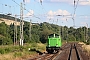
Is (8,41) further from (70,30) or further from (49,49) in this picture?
(70,30)

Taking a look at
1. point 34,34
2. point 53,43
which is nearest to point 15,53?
point 53,43

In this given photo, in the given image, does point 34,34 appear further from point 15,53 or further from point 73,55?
point 15,53

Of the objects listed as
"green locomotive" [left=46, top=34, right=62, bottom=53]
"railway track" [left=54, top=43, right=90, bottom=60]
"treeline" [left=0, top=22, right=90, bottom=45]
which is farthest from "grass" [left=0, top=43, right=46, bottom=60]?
"treeline" [left=0, top=22, right=90, bottom=45]

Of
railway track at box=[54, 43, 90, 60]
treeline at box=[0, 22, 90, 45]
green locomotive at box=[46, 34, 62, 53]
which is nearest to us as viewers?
railway track at box=[54, 43, 90, 60]

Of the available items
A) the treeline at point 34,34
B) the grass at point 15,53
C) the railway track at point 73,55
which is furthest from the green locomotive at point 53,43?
the treeline at point 34,34

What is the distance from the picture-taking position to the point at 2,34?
321 ft

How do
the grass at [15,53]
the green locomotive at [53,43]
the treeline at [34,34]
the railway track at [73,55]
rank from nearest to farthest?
the grass at [15,53] → the railway track at [73,55] → the green locomotive at [53,43] → the treeline at [34,34]

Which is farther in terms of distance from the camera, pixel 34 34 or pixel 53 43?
pixel 34 34

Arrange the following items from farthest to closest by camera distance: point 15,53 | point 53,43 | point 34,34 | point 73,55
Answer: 1. point 34,34
2. point 53,43
3. point 73,55
4. point 15,53

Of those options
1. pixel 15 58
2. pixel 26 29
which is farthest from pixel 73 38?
pixel 15 58

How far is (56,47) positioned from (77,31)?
122507mm

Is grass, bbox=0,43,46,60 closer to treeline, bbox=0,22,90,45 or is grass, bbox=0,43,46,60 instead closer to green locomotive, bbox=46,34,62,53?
green locomotive, bbox=46,34,62,53

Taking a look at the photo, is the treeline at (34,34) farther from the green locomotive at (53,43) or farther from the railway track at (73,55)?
the green locomotive at (53,43)

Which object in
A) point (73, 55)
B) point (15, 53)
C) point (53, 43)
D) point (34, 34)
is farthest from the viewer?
point (34, 34)
